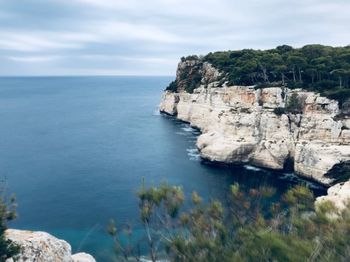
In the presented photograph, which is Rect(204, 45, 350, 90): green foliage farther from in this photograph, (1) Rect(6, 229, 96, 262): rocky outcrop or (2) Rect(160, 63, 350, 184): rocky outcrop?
(1) Rect(6, 229, 96, 262): rocky outcrop

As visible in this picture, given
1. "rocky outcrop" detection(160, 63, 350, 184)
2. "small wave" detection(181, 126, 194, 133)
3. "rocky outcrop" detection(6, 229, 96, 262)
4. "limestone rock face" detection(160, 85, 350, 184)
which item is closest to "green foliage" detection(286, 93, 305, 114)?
"rocky outcrop" detection(160, 63, 350, 184)

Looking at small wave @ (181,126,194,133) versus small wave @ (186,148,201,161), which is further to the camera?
small wave @ (181,126,194,133)

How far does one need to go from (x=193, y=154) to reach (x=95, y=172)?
45.1 ft

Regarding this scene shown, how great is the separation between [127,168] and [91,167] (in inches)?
168

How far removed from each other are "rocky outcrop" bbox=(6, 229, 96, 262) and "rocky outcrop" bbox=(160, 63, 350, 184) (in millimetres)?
27653

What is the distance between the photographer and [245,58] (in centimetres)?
5853

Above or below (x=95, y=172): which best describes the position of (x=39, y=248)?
above

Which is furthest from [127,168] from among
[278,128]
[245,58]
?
[245,58]

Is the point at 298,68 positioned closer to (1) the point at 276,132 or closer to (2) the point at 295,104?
(2) the point at 295,104

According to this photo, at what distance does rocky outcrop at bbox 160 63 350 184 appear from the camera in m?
37.3

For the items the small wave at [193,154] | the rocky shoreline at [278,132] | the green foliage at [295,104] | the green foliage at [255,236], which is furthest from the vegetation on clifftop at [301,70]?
the green foliage at [255,236]

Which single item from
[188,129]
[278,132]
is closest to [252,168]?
[278,132]

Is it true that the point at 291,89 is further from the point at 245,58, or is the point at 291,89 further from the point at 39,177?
the point at 39,177

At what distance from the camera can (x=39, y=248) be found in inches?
571
